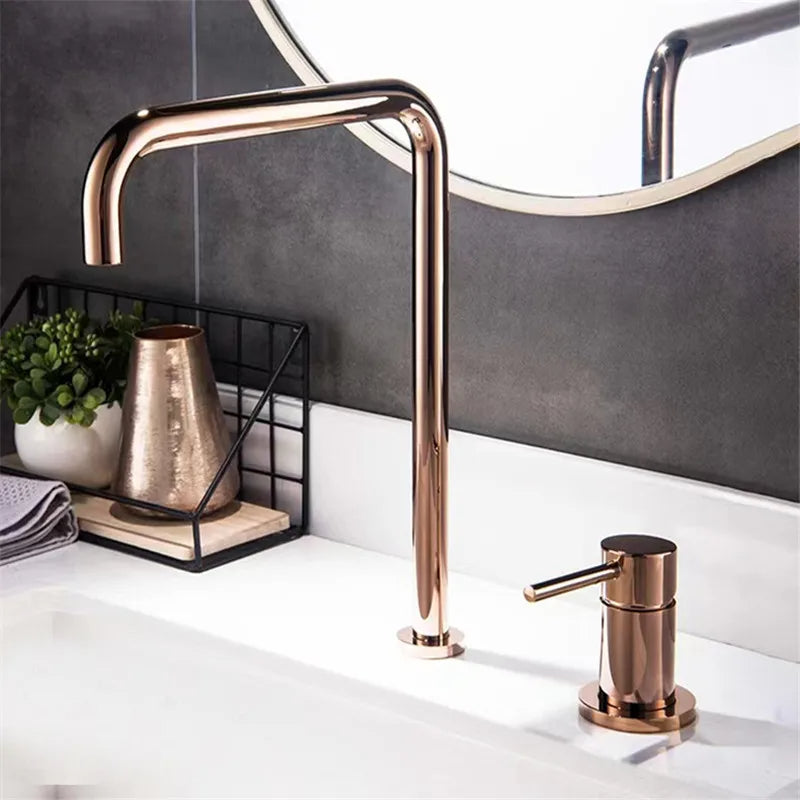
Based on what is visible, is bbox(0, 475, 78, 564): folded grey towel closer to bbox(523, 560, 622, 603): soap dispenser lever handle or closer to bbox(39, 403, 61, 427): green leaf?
bbox(39, 403, 61, 427): green leaf

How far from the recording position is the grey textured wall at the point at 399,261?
96cm

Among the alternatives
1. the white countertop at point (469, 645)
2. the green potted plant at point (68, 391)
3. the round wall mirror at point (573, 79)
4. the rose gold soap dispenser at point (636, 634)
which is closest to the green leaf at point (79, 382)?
the green potted plant at point (68, 391)

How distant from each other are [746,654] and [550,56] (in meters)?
0.43

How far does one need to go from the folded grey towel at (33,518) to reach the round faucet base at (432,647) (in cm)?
33

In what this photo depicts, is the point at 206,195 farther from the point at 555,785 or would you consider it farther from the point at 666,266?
the point at 555,785

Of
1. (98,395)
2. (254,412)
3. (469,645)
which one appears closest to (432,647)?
(469,645)

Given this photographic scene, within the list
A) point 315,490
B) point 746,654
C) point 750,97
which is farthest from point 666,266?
point 315,490

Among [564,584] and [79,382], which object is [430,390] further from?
[79,382]

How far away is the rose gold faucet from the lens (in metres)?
0.81

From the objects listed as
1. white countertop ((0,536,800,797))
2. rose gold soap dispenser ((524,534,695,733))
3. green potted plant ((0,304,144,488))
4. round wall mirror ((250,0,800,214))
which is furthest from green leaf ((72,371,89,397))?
rose gold soap dispenser ((524,534,695,733))

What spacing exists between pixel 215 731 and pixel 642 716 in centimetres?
31

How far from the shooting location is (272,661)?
38.7 inches

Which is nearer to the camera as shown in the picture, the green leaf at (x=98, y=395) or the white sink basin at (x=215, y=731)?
the white sink basin at (x=215, y=731)

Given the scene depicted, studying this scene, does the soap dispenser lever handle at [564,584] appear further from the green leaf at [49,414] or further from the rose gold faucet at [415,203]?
the green leaf at [49,414]
